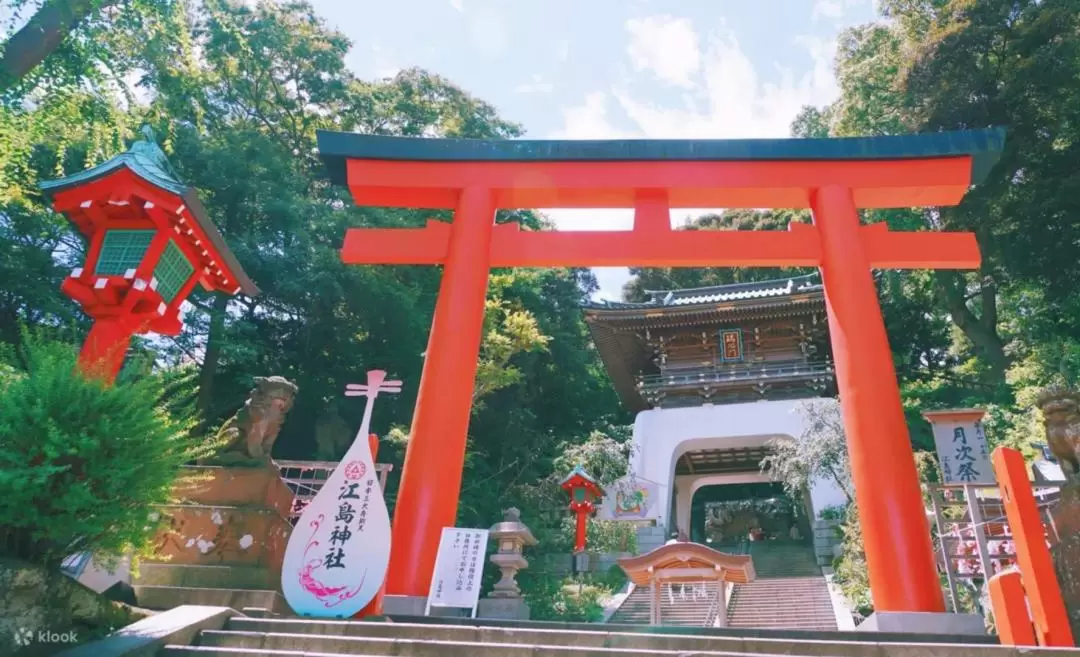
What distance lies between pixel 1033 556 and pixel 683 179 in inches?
175

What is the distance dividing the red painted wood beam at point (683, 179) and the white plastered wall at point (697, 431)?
9076 millimetres

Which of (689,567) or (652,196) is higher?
(652,196)

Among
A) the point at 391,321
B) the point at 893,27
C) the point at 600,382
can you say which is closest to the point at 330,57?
the point at 391,321

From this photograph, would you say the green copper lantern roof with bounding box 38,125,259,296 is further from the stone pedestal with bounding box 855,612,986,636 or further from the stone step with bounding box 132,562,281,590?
the stone pedestal with bounding box 855,612,986,636

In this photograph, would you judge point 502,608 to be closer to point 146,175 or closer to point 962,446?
point 146,175

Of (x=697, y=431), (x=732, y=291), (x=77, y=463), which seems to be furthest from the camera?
(x=732, y=291)

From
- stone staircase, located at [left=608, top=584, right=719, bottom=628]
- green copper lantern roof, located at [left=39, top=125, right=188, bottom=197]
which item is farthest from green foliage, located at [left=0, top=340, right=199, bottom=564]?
stone staircase, located at [left=608, top=584, right=719, bottom=628]

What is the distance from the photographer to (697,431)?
1598 centimetres

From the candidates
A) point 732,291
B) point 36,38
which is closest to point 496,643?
point 36,38

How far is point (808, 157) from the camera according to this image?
22.0 ft

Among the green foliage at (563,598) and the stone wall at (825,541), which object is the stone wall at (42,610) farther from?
the stone wall at (825,541)

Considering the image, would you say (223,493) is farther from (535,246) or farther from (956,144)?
(956,144)

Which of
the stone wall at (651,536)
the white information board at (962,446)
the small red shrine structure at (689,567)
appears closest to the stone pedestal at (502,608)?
the small red shrine structure at (689,567)

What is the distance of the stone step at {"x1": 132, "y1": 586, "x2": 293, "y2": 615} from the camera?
4629mm
